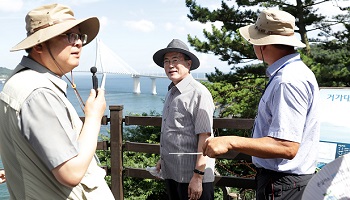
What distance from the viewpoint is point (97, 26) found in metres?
1.89

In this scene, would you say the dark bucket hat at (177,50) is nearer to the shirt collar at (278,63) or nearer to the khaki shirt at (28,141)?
the shirt collar at (278,63)

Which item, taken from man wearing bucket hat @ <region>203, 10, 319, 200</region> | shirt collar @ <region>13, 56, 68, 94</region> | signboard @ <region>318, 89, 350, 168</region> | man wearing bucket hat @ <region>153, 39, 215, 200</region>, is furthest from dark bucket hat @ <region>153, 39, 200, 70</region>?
shirt collar @ <region>13, 56, 68, 94</region>

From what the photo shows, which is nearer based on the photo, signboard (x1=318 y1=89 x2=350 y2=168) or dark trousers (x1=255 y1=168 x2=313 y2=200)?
dark trousers (x1=255 y1=168 x2=313 y2=200)

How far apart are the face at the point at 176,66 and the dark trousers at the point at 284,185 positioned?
110cm

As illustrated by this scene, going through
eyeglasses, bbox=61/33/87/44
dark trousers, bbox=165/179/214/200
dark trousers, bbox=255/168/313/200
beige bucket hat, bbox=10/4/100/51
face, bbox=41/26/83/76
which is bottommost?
dark trousers, bbox=165/179/214/200

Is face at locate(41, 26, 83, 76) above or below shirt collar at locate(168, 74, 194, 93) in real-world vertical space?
above

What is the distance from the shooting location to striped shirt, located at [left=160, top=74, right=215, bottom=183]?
278cm

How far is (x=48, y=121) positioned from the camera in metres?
1.41

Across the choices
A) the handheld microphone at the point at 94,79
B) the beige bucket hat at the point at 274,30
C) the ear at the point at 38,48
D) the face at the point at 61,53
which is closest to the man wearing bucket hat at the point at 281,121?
the beige bucket hat at the point at 274,30

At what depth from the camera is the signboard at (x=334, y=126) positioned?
8.68 ft

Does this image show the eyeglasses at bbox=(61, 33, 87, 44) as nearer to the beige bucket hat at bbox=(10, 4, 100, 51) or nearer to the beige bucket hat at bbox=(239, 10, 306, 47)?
the beige bucket hat at bbox=(10, 4, 100, 51)

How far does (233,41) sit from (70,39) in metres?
13.7

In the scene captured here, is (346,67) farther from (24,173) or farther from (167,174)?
(24,173)

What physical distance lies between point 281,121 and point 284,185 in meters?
0.36
